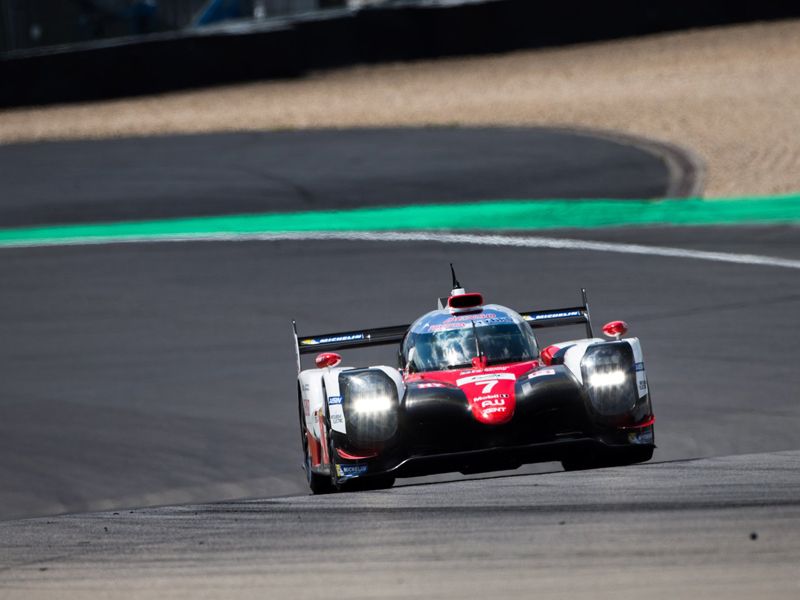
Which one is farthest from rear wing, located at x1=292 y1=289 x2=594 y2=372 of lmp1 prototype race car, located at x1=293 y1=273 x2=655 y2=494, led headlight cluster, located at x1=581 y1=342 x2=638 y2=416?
led headlight cluster, located at x1=581 y1=342 x2=638 y2=416

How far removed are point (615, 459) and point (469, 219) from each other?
10.8 m

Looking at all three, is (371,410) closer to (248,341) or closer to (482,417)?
(482,417)

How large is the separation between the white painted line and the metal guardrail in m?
15.2

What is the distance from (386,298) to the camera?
53.0ft

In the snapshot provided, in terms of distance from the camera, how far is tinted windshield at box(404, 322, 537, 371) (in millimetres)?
10094

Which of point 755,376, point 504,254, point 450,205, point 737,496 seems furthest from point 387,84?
point 737,496

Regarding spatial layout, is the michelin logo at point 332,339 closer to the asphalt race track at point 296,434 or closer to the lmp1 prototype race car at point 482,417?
the lmp1 prototype race car at point 482,417

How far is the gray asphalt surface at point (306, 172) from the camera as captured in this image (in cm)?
2175

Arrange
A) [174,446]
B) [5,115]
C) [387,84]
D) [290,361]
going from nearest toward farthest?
[174,446], [290,361], [5,115], [387,84]

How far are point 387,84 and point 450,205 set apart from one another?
10377mm

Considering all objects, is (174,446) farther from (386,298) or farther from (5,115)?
(5,115)

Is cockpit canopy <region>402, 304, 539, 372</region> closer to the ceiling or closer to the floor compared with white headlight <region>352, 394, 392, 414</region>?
closer to the ceiling

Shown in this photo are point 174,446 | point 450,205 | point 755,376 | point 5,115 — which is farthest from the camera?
point 5,115

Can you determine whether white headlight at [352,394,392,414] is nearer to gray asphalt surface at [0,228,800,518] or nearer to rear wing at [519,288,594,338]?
rear wing at [519,288,594,338]
